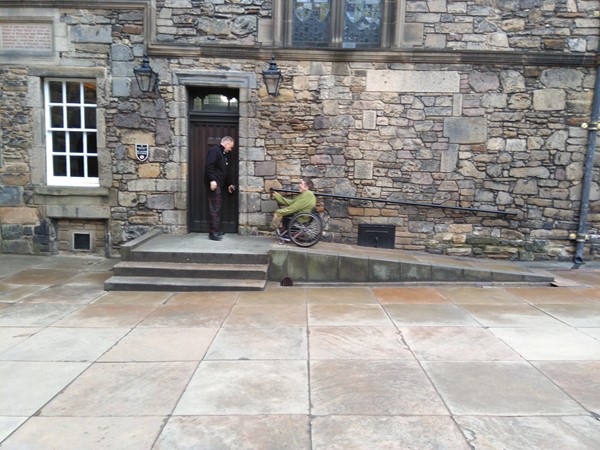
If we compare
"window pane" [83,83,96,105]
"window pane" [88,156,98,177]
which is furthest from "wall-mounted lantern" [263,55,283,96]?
"window pane" [88,156,98,177]

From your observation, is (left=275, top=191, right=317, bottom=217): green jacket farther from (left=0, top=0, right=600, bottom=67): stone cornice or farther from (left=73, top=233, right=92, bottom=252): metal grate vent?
(left=73, top=233, right=92, bottom=252): metal grate vent

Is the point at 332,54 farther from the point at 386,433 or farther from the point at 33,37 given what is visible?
the point at 386,433

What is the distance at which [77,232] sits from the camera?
28.5 ft

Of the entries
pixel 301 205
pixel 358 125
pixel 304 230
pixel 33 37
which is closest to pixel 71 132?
pixel 33 37

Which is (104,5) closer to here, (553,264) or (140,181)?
(140,181)

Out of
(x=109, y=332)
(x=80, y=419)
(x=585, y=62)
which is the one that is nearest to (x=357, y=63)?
(x=585, y=62)

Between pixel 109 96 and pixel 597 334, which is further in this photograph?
pixel 109 96

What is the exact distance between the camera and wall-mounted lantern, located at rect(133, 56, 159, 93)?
780 centimetres

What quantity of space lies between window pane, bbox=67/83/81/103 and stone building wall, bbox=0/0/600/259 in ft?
1.24

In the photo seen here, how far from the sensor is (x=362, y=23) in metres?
8.38

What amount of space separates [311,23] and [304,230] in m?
3.88

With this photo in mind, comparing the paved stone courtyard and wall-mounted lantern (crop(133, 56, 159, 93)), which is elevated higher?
wall-mounted lantern (crop(133, 56, 159, 93))

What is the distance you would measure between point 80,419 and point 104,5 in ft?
24.7

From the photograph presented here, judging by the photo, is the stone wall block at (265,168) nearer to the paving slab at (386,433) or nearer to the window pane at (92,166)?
the window pane at (92,166)
